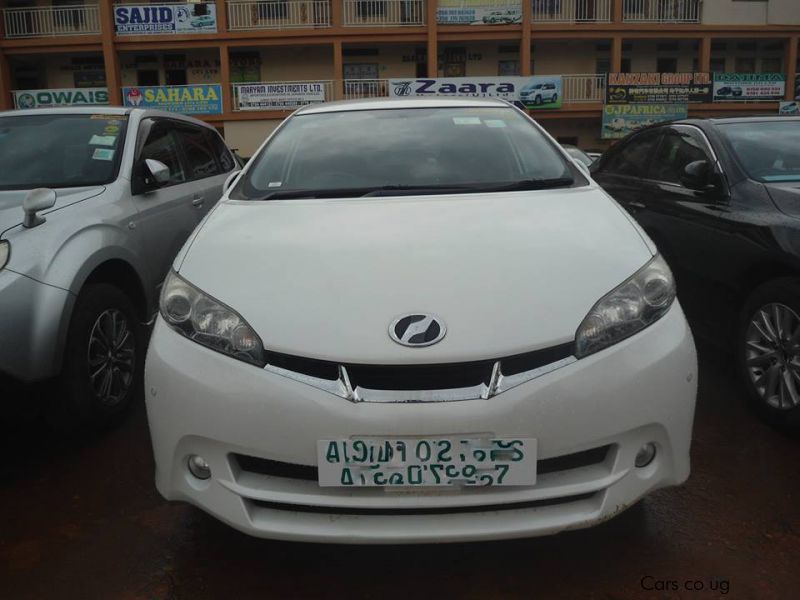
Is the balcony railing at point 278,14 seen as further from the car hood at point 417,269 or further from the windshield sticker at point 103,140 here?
the car hood at point 417,269

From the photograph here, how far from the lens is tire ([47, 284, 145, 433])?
292 centimetres

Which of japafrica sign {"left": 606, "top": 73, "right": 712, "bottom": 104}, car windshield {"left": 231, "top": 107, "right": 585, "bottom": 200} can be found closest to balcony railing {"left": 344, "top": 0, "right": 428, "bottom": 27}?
japafrica sign {"left": 606, "top": 73, "right": 712, "bottom": 104}

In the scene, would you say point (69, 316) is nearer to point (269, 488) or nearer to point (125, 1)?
point (269, 488)

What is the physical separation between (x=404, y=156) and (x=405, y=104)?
1.92 ft

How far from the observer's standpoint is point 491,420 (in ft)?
5.83

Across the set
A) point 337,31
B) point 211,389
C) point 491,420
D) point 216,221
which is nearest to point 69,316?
point 216,221

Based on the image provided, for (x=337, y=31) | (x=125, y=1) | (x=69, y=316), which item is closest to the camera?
(x=69, y=316)

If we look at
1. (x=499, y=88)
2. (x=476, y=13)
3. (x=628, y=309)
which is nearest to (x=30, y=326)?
(x=628, y=309)

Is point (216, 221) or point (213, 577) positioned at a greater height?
point (216, 221)

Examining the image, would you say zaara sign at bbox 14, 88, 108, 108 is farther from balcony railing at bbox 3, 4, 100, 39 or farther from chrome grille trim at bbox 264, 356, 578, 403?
chrome grille trim at bbox 264, 356, 578, 403

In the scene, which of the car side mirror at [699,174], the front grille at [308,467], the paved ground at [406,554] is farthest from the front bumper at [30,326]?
the car side mirror at [699,174]

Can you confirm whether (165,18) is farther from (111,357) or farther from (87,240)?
(111,357)

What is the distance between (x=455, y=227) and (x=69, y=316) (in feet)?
5.58

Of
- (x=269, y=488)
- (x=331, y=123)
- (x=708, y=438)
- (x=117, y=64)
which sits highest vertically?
(x=117, y=64)
